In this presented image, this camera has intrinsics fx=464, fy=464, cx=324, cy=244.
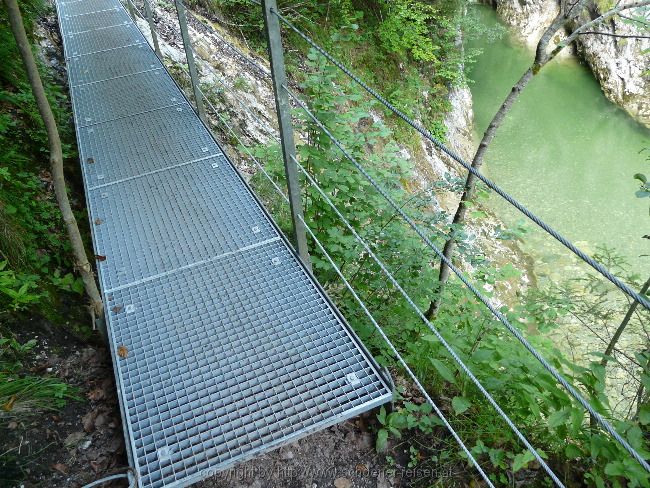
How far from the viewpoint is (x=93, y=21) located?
5.57m

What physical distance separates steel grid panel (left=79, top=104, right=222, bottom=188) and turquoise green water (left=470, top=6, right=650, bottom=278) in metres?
5.74

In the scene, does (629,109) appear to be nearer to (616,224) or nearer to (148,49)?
(616,224)

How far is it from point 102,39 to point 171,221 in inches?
136

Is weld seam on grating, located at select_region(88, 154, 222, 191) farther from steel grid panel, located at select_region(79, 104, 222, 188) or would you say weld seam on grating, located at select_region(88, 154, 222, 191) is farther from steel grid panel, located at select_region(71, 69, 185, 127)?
steel grid panel, located at select_region(71, 69, 185, 127)

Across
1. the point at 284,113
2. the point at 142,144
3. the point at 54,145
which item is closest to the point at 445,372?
the point at 284,113

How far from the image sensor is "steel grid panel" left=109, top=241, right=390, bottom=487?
179 cm

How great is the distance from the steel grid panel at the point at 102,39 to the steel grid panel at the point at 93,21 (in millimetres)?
114

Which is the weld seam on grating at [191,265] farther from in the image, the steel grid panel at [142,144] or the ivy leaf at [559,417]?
the ivy leaf at [559,417]

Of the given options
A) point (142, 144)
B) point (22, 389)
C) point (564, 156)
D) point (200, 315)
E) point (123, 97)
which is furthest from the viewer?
point (564, 156)

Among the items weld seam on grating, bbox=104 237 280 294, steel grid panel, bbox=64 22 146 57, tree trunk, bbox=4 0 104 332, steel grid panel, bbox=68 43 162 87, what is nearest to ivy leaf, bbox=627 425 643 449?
weld seam on grating, bbox=104 237 280 294

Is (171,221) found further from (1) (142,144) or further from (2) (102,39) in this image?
(2) (102,39)

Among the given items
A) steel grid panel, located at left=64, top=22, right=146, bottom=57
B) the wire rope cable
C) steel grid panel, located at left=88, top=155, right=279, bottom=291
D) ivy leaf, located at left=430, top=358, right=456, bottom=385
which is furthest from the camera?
steel grid panel, located at left=64, top=22, right=146, bottom=57

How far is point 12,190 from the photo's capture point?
2865 millimetres

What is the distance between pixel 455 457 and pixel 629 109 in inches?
577
